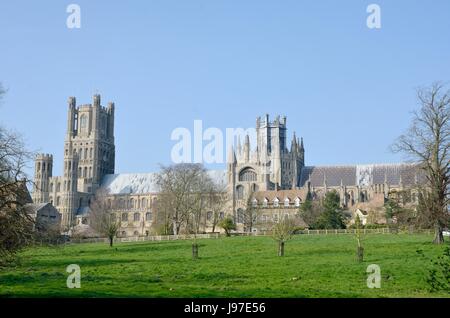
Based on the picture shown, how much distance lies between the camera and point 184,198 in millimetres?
78500

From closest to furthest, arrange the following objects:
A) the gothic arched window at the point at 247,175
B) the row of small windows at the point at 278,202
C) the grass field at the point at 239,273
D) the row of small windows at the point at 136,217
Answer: the grass field at the point at 239,273, the row of small windows at the point at 278,202, the gothic arched window at the point at 247,175, the row of small windows at the point at 136,217

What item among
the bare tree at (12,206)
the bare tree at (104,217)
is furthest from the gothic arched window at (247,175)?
the bare tree at (12,206)

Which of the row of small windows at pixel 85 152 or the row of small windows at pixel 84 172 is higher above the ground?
the row of small windows at pixel 85 152

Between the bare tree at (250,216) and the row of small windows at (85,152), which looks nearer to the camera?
the bare tree at (250,216)

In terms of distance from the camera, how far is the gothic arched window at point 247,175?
384 ft

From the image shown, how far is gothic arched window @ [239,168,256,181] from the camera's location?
117 m

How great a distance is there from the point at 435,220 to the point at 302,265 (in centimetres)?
1160

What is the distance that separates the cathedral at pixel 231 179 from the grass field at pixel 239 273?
5831 centimetres

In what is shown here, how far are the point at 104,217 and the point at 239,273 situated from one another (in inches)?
1892

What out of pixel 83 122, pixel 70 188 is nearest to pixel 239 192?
pixel 70 188

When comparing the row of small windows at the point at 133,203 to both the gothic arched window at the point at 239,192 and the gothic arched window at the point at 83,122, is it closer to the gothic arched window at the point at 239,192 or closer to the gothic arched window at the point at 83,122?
the gothic arched window at the point at 239,192

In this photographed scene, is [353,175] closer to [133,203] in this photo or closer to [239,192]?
[239,192]
